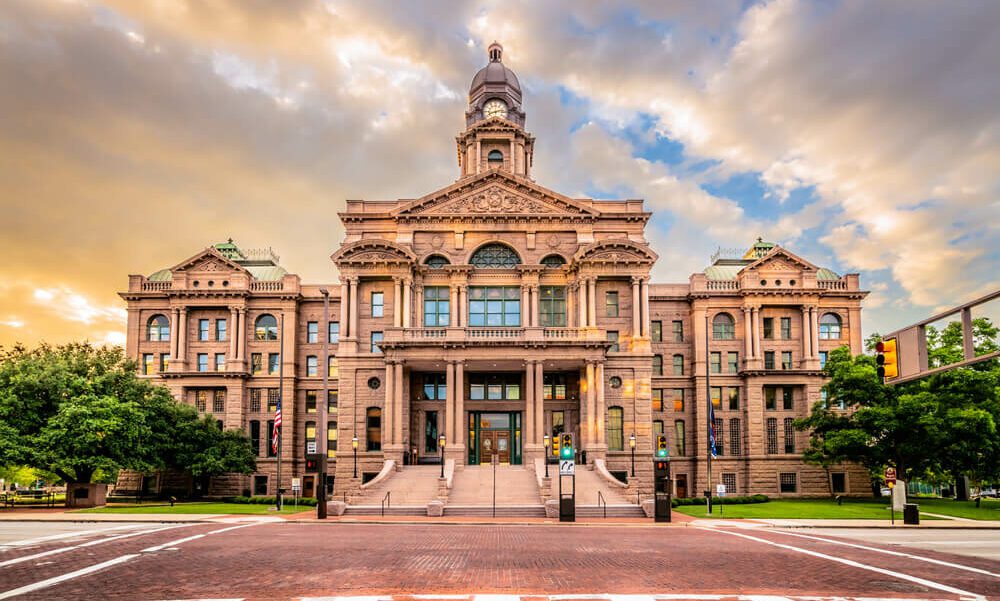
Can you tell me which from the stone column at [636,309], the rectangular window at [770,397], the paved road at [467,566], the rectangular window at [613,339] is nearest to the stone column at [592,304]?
the rectangular window at [613,339]

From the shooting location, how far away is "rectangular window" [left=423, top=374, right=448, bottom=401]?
197 ft

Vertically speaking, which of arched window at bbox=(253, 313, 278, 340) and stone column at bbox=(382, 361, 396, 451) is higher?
arched window at bbox=(253, 313, 278, 340)

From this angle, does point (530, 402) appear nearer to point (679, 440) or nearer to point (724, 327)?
point (679, 440)

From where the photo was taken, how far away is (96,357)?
179 feet

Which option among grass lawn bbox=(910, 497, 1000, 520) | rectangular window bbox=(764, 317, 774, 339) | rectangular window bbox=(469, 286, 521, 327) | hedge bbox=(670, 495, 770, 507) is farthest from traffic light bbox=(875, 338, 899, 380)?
rectangular window bbox=(764, 317, 774, 339)

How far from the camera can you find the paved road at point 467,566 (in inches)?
711

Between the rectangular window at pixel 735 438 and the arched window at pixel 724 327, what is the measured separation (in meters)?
7.33

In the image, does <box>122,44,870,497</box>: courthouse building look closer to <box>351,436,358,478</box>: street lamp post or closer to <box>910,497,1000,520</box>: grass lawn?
<box>351,436,358,478</box>: street lamp post

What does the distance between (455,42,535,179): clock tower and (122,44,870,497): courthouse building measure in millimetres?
197

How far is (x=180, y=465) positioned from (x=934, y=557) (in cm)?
5292

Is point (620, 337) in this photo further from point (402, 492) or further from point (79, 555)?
point (79, 555)

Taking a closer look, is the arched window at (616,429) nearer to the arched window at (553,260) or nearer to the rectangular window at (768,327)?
the arched window at (553,260)

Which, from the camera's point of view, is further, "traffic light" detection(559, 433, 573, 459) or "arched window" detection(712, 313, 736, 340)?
"arched window" detection(712, 313, 736, 340)

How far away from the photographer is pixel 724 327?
232 feet
